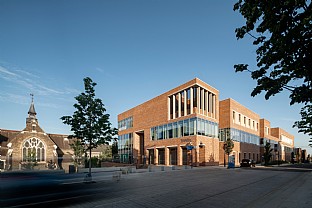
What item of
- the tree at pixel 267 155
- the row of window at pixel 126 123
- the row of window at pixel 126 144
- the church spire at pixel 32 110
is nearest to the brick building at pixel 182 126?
the row of window at pixel 126 144

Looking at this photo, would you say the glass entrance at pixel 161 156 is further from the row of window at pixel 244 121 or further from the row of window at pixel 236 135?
the row of window at pixel 244 121

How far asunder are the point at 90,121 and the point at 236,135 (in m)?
40.3

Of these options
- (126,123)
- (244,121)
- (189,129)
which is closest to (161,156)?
(189,129)

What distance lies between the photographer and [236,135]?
52125 mm

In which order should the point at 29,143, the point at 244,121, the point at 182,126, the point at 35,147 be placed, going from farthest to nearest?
1. the point at 35,147
2. the point at 29,143
3. the point at 244,121
4. the point at 182,126

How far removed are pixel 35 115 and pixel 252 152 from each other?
6152 centimetres

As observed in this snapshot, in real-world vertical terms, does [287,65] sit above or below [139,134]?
above

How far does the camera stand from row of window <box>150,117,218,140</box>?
4012cm

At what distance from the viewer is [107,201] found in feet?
32.7

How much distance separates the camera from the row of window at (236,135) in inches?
1940

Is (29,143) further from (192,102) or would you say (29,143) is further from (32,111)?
(192,102)

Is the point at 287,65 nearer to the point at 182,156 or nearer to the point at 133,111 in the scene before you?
the point at 182,156

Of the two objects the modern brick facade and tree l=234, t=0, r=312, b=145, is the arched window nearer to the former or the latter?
the modern brick facade

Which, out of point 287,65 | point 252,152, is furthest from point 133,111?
point 287,65
